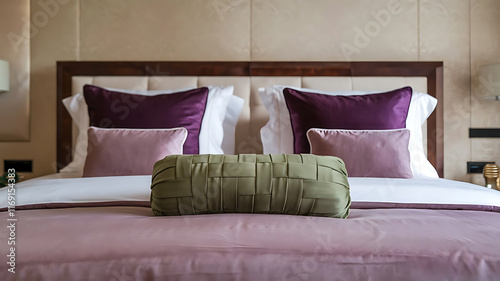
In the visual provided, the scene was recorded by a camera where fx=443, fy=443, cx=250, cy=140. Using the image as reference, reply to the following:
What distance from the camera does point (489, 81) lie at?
271 cm

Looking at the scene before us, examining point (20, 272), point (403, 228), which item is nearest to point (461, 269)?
point (403, 228)

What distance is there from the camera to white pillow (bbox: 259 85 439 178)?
2.29 m

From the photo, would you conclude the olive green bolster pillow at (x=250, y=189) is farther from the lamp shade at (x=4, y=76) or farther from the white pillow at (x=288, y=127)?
the lamp shade at (x=4, y=76)

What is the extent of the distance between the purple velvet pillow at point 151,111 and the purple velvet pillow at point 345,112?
502 mm

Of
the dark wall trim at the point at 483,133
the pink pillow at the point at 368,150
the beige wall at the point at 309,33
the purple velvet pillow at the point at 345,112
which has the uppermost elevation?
the beige wall at the point at 309,33

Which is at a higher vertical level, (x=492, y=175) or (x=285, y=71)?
(x=285, y=71)

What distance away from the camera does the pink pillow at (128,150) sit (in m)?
1.96

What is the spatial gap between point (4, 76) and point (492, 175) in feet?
10.2

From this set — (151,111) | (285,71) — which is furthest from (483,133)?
(151,111)

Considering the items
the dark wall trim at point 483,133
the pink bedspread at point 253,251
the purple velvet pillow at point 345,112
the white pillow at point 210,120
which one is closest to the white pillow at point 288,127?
the purple velvet pillow at point 345,112

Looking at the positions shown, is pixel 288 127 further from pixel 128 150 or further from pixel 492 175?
pixel 492 175

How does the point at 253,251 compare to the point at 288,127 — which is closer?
the point at 253,251

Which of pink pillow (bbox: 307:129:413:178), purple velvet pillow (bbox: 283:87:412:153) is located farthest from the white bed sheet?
purple velvet pillow (bbox: 283:87:412:153)

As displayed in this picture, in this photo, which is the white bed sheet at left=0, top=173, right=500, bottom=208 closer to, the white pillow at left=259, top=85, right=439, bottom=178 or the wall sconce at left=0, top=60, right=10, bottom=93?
the white pillow at left=259, top=85, right=439, bottom=178
